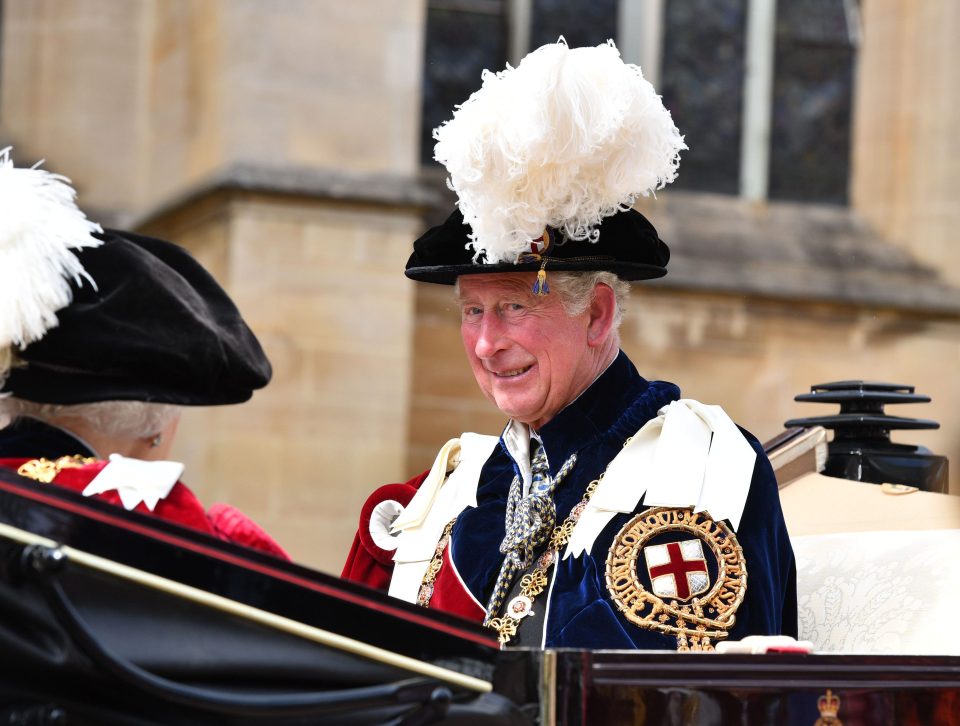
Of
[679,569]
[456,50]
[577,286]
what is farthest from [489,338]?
[456,50]

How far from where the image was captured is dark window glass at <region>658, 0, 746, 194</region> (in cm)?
984

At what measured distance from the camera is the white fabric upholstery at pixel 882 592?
3156mm

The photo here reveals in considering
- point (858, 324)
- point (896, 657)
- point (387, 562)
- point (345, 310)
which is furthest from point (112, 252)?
point (858, 324)

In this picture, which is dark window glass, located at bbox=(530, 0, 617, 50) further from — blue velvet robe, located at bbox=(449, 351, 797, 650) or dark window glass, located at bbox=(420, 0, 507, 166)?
blue velvet robe, located at bbox=(449, 351, 797, 650)

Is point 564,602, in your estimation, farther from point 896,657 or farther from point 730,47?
point 730,47

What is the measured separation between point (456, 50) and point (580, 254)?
6.58m

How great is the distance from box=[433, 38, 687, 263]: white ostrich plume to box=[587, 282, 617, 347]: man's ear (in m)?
0.14

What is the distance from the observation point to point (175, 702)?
220 cm

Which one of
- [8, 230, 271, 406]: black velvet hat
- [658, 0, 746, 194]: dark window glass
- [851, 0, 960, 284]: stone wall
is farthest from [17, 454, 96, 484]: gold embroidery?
[851, 0, 960, 284]: stone wall

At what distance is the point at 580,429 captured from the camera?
129 inches

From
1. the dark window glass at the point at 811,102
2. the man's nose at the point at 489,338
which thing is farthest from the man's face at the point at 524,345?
the dark window glass at the point at 811,102

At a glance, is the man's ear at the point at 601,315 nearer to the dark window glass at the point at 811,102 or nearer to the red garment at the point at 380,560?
the red garment at the point at 380,560

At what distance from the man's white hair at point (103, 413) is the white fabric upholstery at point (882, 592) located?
1351 millimetres

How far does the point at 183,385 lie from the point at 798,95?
6957mm
